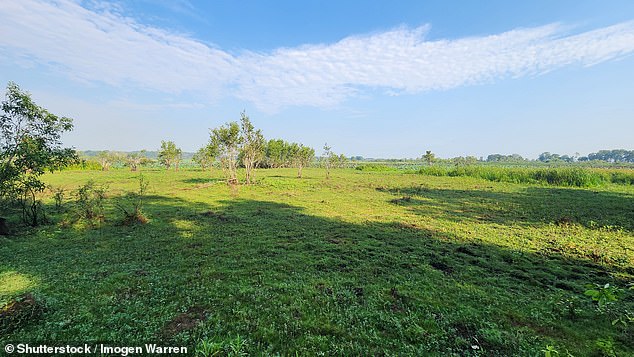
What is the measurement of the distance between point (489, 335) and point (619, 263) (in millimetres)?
9432

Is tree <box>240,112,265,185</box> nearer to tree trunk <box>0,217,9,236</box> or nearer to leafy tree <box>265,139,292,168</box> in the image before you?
tree trunk <box>0,217,9,236</box>

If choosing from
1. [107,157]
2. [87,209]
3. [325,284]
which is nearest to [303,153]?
[107,157]

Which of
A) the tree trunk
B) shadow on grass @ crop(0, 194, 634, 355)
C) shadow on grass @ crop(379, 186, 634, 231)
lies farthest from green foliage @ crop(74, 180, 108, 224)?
shadow on grass @ crop(379, 186, 634, 231)

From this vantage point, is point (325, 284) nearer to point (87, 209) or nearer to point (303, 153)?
point (87, 209)

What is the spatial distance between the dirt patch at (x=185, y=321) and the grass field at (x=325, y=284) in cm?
4

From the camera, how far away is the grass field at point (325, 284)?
5.79 metres

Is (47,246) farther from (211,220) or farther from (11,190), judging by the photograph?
(211,220)

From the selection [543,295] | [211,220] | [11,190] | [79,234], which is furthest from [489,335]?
[11,190]

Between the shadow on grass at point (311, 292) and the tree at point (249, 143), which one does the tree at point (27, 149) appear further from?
the tree at point (249, 143)

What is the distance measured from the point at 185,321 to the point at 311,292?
333 centimetres

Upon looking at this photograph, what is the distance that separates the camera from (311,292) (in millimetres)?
7934

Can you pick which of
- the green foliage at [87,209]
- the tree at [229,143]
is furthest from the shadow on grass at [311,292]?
the tree at [229,143]
